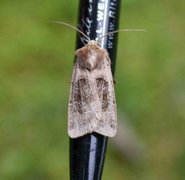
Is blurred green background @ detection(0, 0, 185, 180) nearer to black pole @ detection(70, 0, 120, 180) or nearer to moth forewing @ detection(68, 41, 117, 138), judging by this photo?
moth forewing @ detection(68, 41, 117, 138)

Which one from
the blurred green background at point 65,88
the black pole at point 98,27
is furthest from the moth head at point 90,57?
the blurred green background at point 65,88

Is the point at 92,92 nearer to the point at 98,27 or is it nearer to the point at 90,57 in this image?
the point at 90,57

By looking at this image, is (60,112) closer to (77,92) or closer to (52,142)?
(52,142)

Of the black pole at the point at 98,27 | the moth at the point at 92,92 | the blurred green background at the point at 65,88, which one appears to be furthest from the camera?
the blurred green background at the point at 65,88

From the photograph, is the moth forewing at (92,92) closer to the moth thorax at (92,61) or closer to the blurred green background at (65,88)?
the moth thorax at (92,61)

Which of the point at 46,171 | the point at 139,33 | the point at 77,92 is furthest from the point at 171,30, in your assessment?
the point at 77,92

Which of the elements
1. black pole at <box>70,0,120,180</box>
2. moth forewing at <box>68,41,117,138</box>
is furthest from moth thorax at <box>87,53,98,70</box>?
black pole at <box>70,0,120,180</box>
